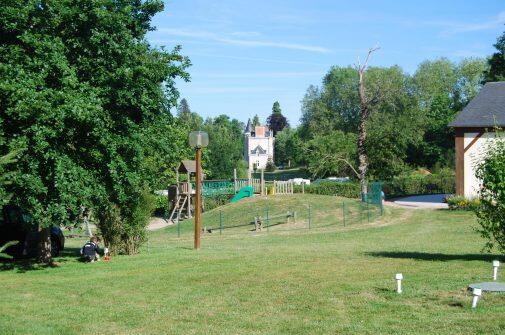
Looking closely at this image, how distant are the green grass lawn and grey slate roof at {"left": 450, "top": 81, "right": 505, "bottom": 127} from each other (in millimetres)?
22851

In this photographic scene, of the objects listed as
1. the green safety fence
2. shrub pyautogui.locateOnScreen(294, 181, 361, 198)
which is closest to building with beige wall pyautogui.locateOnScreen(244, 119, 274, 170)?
shrub pyautogui.locateOnScreen(294, 181, 361, 198)

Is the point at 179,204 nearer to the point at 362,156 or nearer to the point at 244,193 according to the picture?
the point at 244,193

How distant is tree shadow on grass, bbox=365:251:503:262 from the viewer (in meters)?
15.2

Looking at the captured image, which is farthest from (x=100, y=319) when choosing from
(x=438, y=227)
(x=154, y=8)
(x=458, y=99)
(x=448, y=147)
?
(x=458, y=99)

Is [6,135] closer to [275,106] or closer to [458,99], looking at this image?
[458,99]

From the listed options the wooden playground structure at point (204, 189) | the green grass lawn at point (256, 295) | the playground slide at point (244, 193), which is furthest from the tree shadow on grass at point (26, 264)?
the playground slide at point (244, 193)

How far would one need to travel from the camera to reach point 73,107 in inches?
555

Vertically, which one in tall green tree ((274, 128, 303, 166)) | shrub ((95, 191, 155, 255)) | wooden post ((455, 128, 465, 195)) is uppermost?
tall green tree ((274, 128, 303, 166))

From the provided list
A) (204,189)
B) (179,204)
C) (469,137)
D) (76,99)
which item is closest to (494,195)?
(76,99)

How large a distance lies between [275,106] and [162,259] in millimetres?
168068

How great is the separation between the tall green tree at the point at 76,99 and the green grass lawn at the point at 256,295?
2.07 meters

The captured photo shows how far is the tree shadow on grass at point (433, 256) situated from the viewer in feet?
50.0

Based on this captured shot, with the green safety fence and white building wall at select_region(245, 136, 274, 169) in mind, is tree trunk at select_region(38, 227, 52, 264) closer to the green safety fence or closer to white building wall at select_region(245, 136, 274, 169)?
the green safety fence

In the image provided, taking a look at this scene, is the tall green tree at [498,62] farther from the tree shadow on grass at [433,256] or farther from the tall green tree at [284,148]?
the tall green tree at [284,148]
